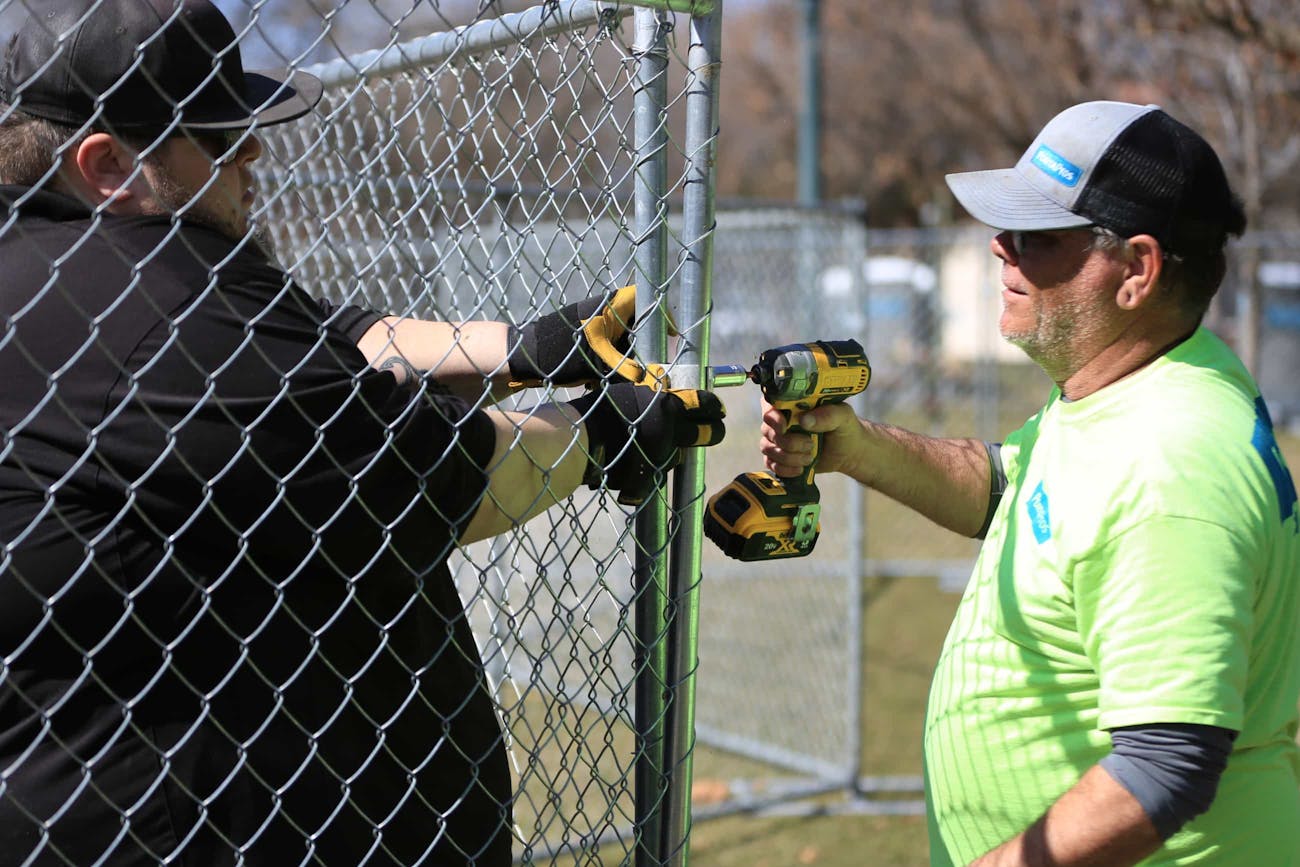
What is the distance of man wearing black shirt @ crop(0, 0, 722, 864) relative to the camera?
5.35 ft

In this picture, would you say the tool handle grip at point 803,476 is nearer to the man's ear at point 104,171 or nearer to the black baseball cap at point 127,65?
the black baseball cap at point 127,65

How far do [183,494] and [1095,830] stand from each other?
135cm

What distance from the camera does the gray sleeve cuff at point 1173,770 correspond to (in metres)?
1.72

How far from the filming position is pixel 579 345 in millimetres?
2232

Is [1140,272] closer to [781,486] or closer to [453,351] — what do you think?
[781,486]

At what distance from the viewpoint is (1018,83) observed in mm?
14375

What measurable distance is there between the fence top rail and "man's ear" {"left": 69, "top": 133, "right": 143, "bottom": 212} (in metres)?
0.36


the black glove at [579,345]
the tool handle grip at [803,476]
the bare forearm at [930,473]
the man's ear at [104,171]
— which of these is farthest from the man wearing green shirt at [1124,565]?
the man's ear at [104,171]

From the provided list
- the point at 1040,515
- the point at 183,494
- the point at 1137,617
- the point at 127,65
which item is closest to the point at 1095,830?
the point at 1137,617

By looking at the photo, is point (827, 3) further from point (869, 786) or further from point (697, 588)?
point (697, 588)

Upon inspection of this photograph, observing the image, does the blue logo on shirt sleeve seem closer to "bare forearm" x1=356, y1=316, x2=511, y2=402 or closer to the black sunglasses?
the black sunglasses

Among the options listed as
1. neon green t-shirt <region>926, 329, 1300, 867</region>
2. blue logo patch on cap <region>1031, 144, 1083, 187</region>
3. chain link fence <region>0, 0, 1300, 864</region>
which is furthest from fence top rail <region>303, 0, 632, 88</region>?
neon green t-shirt <region>926, 329, 1300, 867</region>

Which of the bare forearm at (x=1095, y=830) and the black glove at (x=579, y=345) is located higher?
the black glove at (x=579, y=345)

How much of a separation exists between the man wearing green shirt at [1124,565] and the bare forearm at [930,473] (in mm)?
Result: 277
